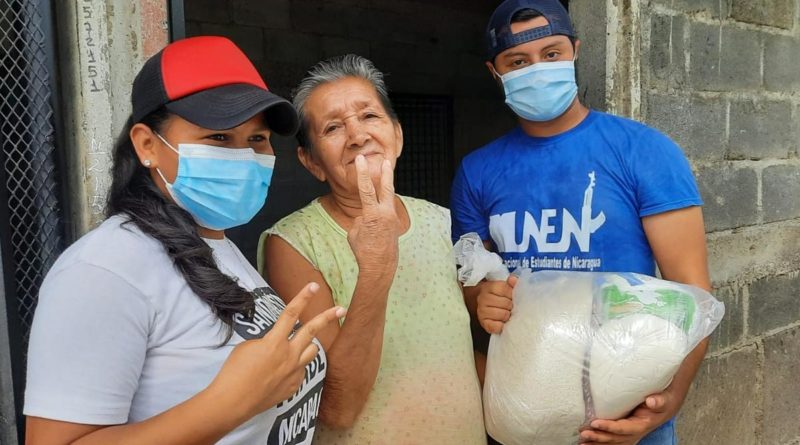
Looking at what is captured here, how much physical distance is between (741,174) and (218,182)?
2.57 m

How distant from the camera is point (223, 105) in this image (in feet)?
4.21

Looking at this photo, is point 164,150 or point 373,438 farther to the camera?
point 373,438

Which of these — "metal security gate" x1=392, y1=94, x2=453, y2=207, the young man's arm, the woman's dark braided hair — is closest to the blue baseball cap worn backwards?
the young man's arm

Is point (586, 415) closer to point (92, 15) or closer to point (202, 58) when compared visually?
point (202, 58)

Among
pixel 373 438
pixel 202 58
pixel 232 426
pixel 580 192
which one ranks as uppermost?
pixel 202 58

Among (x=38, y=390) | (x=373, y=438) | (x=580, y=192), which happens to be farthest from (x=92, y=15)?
(x=580, y=192)

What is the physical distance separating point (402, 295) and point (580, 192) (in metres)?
0.61

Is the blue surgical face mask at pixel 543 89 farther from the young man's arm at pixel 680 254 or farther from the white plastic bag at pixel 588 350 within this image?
the white plastic bag at pixel 588 350

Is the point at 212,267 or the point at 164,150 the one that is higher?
the point at 164,150

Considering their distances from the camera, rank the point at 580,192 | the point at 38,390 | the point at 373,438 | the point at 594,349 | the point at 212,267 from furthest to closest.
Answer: the point at 580,192
the point at 373,438
the point at 594,349
the point at 212,267
the point at 38,390

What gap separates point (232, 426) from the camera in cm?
111

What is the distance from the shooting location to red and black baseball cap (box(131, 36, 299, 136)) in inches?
50.0

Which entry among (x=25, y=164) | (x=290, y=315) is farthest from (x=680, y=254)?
(x=25, y=164)

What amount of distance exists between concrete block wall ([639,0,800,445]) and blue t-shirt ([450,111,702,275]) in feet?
2.72
